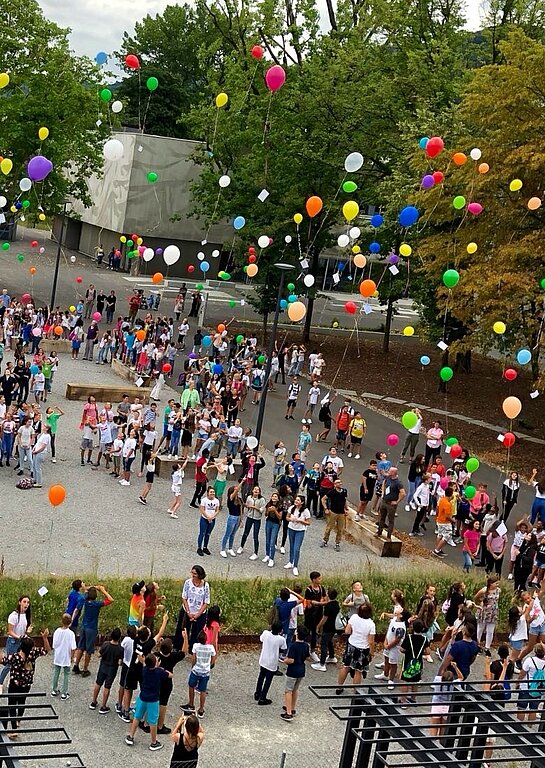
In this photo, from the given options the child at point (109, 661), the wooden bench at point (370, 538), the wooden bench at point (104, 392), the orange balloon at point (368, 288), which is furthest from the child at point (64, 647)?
the wooden bench at point (104, 392)

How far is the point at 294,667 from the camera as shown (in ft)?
36.6

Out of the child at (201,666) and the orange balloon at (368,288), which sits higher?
the orange balloon at (368,288)

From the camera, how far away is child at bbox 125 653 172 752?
1011cm

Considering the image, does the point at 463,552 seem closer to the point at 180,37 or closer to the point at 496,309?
the point at 496,309

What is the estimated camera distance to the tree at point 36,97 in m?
35.7

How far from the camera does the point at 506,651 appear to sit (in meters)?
11.5

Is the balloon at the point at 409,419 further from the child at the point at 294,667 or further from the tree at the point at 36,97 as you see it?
the tree at the point at 36,97

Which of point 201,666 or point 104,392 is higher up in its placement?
point 104,392

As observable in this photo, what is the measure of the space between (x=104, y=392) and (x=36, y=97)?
1566 cm

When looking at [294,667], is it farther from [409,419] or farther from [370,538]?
[409,419]

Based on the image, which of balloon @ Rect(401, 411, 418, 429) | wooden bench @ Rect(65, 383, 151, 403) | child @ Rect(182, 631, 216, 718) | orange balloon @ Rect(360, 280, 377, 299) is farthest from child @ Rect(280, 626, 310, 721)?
wooden bench @ Rect(65, 383, 151, 403)

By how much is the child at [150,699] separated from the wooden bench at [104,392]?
15.1 meters

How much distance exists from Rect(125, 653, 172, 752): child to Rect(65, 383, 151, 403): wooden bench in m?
15.1

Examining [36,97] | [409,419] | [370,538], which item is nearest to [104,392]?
[409,419]
